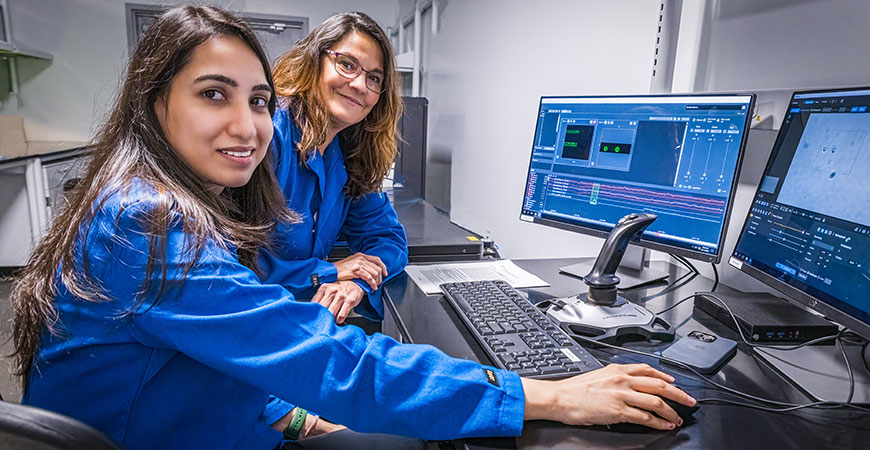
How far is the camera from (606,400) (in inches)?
23.6

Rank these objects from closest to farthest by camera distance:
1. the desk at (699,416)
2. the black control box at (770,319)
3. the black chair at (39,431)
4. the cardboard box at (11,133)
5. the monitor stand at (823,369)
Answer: the black chair at (39,431) → the desk at (699,416) → the monitor stand at (823,369) → the black control box at (770,319) → the cardboard box at (11,133)

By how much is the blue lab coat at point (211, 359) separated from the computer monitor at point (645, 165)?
60 centimetres

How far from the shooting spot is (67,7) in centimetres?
431

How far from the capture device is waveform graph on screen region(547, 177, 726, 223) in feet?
3.32

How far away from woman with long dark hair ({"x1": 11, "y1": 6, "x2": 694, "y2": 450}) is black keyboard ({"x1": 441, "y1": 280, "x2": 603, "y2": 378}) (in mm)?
61

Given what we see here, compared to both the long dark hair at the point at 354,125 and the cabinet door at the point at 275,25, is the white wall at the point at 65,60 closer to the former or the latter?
the cabinet door at the point at 275,25

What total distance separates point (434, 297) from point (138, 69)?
64cm

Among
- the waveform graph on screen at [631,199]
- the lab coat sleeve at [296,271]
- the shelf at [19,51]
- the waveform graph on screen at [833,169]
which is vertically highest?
the shelf at [19,51]

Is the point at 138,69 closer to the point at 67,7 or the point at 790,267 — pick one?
the point at 790,267

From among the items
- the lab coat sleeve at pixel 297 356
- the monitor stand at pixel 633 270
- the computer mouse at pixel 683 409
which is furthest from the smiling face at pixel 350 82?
the computer mouse at pixel 683 409

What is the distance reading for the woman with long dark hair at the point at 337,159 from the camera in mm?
1251

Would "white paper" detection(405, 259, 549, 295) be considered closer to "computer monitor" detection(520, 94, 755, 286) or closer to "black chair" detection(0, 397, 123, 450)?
"computer monitor" detection(520, 94, 755, 286)

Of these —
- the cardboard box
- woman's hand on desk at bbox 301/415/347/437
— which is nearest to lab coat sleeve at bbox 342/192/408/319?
woman's hand on desk at bbox 301/415/347/437

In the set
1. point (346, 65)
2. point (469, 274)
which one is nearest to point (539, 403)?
point (469, 274)
